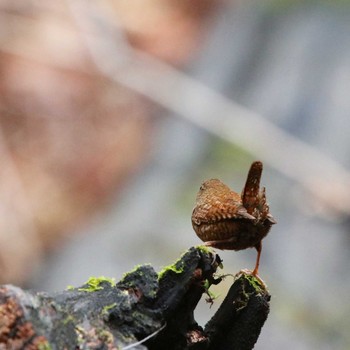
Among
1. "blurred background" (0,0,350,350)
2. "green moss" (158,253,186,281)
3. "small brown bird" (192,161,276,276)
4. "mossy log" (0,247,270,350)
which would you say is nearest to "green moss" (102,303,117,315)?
"mossy log" (0,247,270,350)

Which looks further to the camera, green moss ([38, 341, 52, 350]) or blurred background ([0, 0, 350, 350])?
blurred background ([0, 0, 350, 350])

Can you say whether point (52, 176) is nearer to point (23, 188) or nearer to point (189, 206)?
point (23, 188)

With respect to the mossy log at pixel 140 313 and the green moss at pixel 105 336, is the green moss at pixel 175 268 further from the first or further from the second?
the green moss at pixel 105 336

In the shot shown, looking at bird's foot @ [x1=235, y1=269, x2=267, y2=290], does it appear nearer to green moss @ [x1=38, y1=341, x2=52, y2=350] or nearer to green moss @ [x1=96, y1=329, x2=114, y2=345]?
green moss @ [x1=96, y1=329, x2=114, y2=345]

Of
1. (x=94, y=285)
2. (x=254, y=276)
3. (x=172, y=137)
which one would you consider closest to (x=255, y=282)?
(x=254, y=276)

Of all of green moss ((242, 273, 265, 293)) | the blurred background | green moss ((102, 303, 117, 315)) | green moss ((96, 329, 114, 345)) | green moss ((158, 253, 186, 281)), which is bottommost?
green moss ((96, 329, 114, 345))
